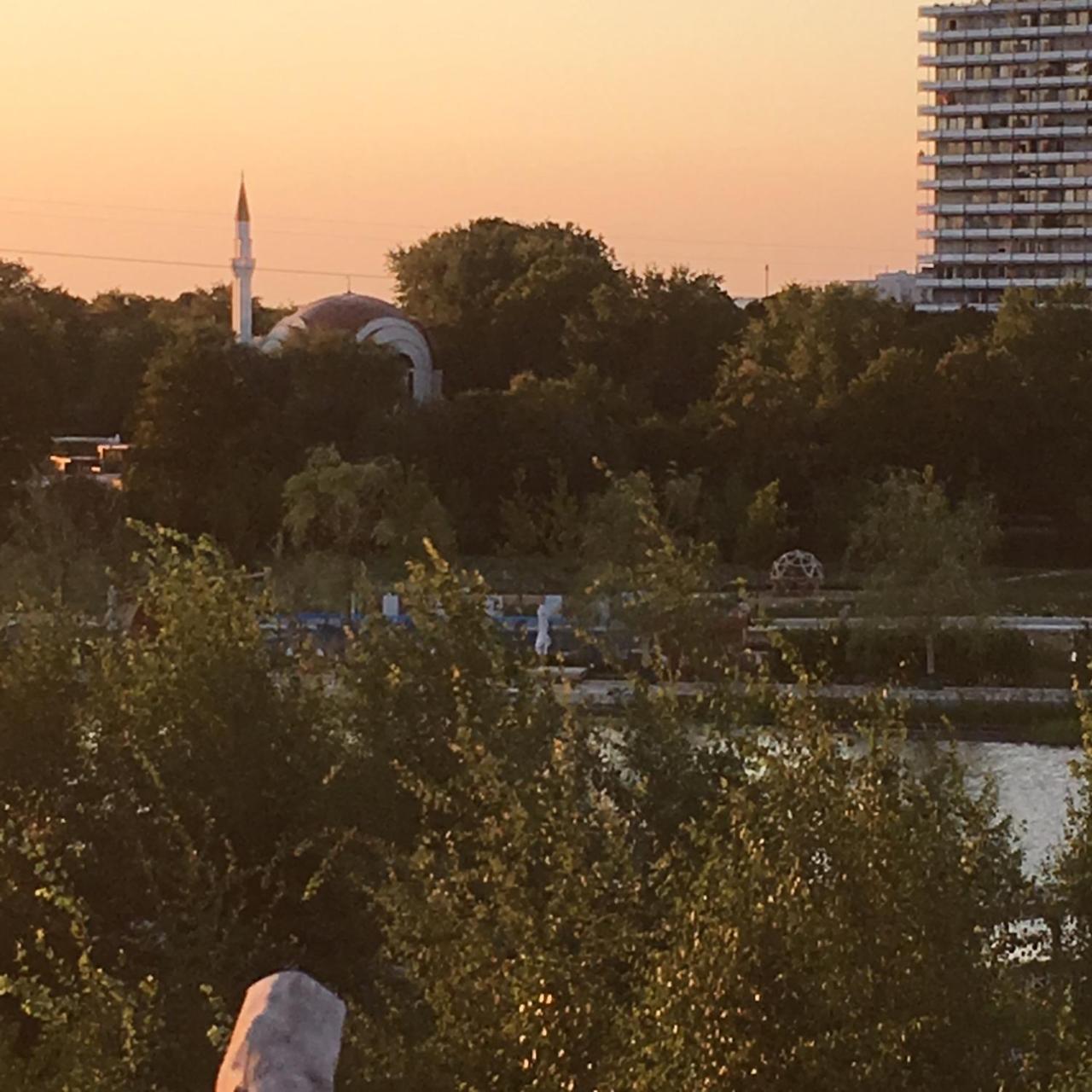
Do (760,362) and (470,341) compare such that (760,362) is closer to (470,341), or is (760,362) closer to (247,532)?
(470,341)

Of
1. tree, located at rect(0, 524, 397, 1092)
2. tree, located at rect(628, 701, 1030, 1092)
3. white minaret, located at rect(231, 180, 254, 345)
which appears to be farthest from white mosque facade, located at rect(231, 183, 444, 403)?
tree, located at rect(628, 701, 1030, 1092)

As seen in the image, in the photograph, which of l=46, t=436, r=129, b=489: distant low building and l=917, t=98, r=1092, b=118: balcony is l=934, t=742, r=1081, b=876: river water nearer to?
l=46, t=436, r=129, b=489: distant low building

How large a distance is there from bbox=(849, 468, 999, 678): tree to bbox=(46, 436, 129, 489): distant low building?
11795 mm

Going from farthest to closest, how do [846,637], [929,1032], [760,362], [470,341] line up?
[470,341] → [760,362] → [846,637] → [929,1032]

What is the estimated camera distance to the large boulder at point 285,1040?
2.58 m

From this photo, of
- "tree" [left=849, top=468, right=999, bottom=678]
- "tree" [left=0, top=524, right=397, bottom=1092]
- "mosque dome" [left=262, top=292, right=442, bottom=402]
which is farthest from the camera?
"mosque dome" [left=262, top=292, right=442, bottom=402]

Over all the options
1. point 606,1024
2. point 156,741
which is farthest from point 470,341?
point 606,1024

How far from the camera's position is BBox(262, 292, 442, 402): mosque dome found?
4291 centimetres

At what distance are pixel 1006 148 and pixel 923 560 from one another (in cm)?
4689

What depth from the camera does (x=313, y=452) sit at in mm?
31688

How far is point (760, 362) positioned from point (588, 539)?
15.4m

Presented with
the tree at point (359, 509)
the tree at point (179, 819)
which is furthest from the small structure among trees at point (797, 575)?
the tree at point (179, 819)

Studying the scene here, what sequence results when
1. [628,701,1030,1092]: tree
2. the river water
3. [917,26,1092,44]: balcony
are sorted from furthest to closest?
[917,26,1092,44]: balcony < the river water < [628,701,1030,1092]: tree

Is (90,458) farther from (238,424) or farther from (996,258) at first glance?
(996,258)
